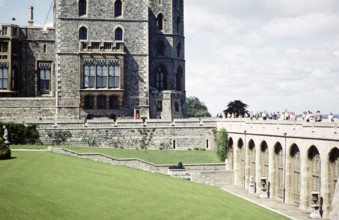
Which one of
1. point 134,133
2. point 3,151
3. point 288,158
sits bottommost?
point 288,158

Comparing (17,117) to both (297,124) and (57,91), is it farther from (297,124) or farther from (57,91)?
(297,124)

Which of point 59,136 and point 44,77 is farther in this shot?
point 44,77

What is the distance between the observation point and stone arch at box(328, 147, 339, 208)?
4294 centimetres

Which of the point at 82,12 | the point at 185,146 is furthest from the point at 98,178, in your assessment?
the point at 82,12

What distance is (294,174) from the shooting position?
167 ft

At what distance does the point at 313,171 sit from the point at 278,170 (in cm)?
732

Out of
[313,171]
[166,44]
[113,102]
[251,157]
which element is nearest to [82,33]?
[113,102]

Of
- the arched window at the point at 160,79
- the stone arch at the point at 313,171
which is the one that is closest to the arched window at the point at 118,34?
the arched window at the point at 160,79

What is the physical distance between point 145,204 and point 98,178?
7.81m

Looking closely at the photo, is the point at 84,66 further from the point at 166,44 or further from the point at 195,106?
the point at 195,106

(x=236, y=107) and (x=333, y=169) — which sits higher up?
(x=236, y=107)

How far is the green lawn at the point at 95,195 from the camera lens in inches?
1168

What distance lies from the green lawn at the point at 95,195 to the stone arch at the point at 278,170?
8937mm

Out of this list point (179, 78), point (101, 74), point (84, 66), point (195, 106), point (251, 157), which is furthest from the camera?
point (195, 106)
